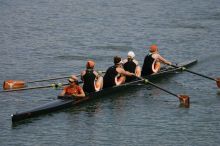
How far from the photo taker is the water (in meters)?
26.3

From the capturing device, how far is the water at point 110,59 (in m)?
26.3

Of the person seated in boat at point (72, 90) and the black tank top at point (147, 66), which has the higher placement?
the black tank top at point (147, 66)

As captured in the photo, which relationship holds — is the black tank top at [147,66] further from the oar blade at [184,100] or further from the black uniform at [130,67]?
the oar blade at [184,100]

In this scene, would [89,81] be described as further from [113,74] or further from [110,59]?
[110,59]

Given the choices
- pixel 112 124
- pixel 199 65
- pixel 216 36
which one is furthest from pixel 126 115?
pixel 216 36

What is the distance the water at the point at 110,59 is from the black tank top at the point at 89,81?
0.56 metres

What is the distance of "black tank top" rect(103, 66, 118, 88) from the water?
0.58m

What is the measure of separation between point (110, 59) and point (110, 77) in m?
6.43

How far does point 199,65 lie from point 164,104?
7545 mm

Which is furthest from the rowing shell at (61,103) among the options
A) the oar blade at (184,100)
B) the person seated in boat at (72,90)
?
the oar blade at (184,100)

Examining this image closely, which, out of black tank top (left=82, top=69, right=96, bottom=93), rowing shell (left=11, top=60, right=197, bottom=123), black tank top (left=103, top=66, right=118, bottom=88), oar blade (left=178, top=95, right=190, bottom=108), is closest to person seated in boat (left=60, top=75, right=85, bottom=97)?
rowing shell (left=11, top=60, right=197, bottom=123)

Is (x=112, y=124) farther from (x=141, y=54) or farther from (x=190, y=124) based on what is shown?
(x=141, y=54)

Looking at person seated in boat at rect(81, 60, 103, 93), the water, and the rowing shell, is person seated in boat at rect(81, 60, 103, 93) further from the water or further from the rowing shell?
the water

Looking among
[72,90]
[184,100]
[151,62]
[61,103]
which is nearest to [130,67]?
[151,62]
